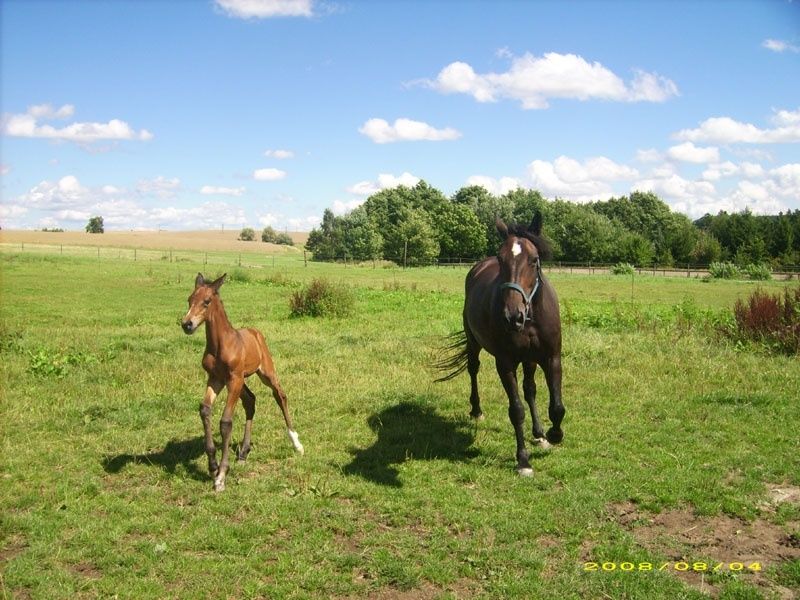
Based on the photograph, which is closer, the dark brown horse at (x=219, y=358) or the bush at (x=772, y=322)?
the dark brown horse at (x=219, y=358)

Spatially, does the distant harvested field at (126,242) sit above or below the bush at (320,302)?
above

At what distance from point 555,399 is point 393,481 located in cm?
220

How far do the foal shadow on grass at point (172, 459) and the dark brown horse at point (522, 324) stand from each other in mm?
3716

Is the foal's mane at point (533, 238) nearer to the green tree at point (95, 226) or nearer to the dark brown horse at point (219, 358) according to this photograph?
the dark brown horse at point (219, 358)

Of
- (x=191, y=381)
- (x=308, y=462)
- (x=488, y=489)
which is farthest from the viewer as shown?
(x=191, y=381)

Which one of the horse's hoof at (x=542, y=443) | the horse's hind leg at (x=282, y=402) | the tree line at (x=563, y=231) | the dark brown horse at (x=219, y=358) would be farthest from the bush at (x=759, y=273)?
the dark brown horse at (x=219, y=358)

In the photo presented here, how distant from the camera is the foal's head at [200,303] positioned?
6062mm

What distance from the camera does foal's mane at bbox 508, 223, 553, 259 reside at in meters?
6.80

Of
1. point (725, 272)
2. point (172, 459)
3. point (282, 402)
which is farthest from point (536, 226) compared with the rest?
point (725, 272)

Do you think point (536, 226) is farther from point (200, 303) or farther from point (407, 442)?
point (200, 303)

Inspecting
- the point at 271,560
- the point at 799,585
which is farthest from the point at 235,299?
the point at 799,585

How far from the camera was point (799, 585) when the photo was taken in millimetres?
4348

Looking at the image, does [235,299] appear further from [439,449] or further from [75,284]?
[439,449]

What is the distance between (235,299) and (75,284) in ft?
37.5
